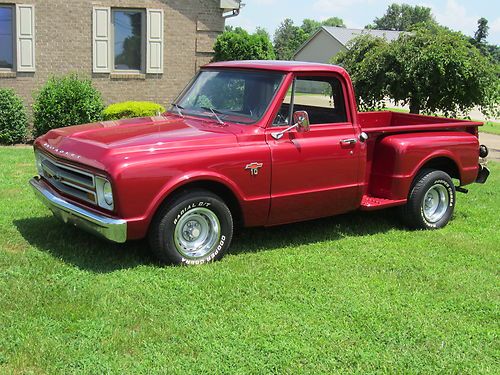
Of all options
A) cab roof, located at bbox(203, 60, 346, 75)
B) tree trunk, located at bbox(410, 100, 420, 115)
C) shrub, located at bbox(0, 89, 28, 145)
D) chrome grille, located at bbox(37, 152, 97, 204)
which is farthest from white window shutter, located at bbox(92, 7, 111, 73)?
chrome grille, located at bbox(37, 152, 97, 204)

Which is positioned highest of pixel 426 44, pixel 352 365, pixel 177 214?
pixel 426 44

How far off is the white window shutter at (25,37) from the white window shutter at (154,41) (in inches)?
95.7

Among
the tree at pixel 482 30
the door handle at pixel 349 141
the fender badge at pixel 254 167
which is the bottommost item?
the fender badge at pixel 254 167

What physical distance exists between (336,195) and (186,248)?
5.47ft

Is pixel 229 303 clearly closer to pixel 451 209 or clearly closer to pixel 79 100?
pixel 451 209

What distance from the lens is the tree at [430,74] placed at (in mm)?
11125

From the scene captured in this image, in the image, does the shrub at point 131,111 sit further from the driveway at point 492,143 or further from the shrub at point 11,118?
the driveway at point 492,143

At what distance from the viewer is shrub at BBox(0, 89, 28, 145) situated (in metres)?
12.3

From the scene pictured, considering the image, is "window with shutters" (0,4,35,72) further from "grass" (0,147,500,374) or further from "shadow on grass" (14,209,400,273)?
"shadow on grass" (14,209,400,273)

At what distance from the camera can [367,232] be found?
262 inches

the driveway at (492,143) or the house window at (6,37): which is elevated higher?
the house window at (6,37)

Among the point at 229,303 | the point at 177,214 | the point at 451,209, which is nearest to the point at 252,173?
the point at 177,214

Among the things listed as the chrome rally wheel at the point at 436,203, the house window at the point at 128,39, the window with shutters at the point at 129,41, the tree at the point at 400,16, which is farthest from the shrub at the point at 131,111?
the tree at the point at 400,16

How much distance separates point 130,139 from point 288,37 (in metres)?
106
